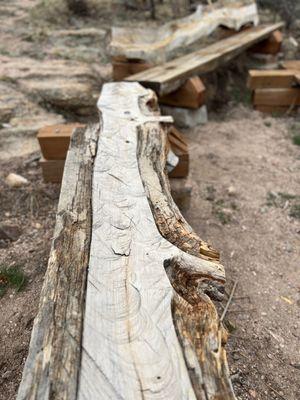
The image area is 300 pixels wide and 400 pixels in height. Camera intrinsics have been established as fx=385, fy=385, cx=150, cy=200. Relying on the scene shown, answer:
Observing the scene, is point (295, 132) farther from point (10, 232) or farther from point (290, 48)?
point (10, 232)

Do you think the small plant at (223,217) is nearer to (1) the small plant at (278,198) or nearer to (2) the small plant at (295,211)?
(1) the small plant at (278,198)

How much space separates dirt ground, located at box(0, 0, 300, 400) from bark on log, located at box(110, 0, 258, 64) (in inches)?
41.6

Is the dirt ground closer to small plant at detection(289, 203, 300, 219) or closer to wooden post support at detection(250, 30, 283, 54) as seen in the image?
small plant at detection(289, 203, 300, 219)

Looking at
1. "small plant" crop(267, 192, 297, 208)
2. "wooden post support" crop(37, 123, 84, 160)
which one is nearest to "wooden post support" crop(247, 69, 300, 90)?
"small plant" crop(267, 192, 297, 208)

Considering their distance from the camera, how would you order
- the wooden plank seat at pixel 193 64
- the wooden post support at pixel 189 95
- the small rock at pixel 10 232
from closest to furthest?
the small rock at pixel 10 232, the wooden plank seat at pixel 193 64, the wooden post support at pixel 189 95

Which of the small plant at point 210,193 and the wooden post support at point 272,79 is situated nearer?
the small plant at point 210,193

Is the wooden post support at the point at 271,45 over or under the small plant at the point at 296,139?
over

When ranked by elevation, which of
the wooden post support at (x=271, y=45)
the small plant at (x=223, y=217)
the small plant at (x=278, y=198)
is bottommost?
the small plant at (x=223, y=217)

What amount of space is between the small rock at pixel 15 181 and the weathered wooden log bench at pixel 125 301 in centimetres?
124

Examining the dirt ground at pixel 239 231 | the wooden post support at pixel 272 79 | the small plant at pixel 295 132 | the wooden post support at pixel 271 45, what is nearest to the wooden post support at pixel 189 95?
the dirt ground at pixel 239 231

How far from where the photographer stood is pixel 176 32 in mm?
5219

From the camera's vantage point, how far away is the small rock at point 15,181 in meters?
3.38

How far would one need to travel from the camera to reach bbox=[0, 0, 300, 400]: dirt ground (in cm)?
213

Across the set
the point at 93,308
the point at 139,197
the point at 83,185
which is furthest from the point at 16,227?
the point at 93,308
